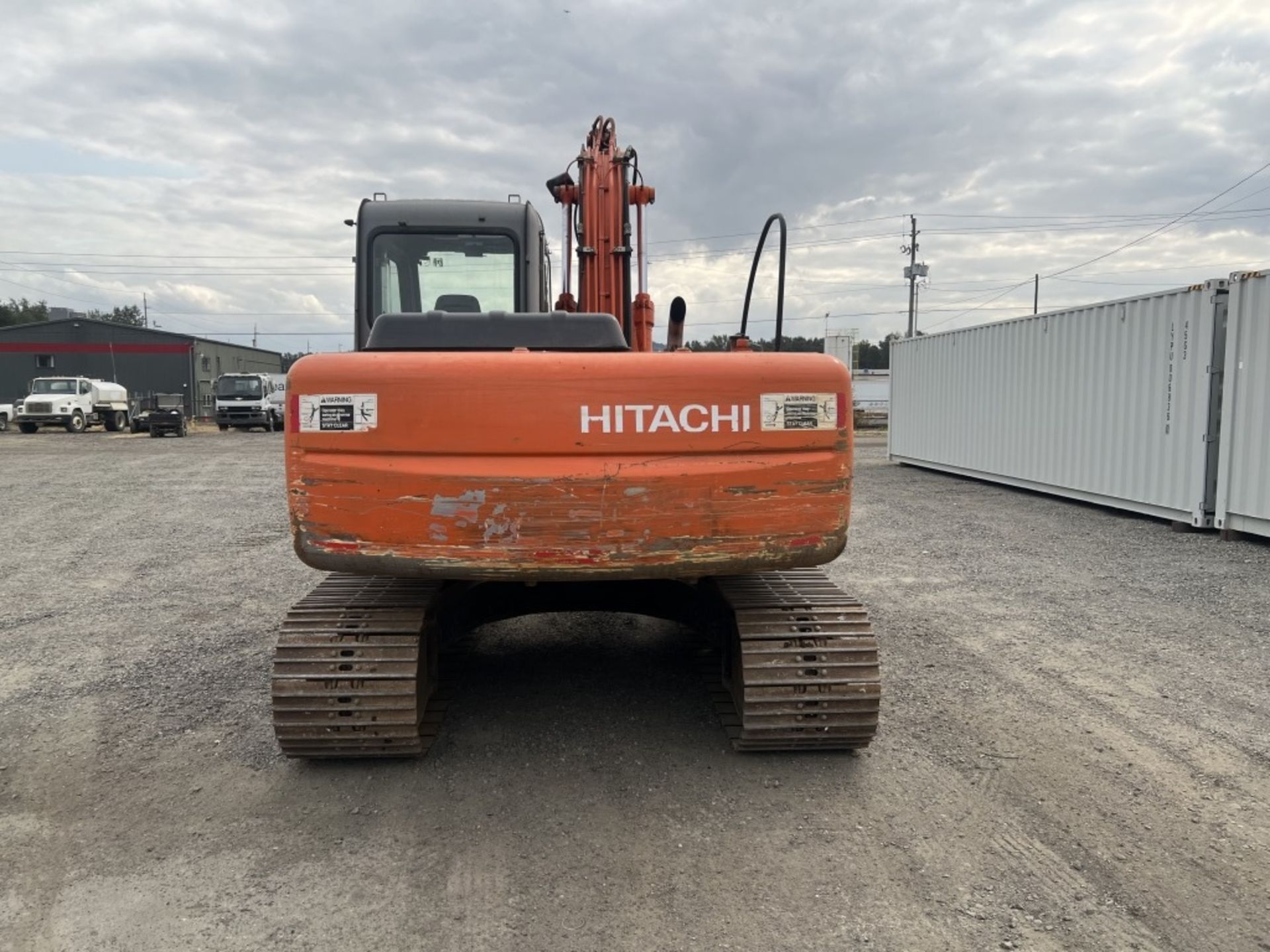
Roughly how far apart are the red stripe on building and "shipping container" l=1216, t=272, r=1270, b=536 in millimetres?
56318

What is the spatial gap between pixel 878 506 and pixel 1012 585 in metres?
5.23

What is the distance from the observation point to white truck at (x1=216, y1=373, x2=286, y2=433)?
3538cm

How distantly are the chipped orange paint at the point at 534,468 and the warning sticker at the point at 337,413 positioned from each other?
0.9 inches

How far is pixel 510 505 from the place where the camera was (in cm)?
325

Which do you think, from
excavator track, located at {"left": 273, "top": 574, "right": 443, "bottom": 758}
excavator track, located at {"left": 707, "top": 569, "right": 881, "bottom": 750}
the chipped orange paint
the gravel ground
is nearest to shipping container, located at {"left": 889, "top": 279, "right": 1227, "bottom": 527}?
the gravel ground

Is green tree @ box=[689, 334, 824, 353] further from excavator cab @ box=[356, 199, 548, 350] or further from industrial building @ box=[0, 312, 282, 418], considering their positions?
industrial building @ box=[0, 312, 282, 418]

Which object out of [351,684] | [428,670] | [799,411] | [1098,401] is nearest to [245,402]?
[1098,401]

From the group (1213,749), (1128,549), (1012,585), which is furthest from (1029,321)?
(1213,749)

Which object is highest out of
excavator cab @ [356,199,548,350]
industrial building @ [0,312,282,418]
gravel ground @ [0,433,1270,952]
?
industrial building @ [0,312,282,418]

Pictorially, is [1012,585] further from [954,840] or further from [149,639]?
[149,639]

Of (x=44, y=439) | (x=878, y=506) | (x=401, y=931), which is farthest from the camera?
(x=44, y=439)

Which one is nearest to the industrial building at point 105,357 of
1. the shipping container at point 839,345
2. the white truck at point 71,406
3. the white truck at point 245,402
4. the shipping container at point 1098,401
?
the white truck at point 71,406

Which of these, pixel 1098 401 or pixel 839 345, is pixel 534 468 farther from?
pixel 839 345

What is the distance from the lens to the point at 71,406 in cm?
3322
